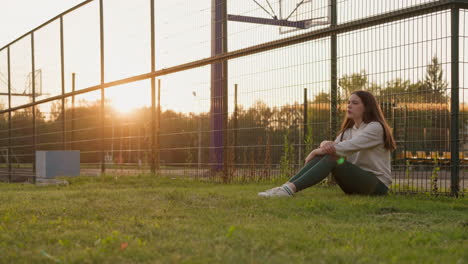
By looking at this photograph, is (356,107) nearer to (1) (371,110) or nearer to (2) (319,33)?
(1) (371,110)

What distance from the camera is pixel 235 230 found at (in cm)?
301

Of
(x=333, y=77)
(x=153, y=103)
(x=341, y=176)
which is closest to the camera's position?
(x=341, y=176)

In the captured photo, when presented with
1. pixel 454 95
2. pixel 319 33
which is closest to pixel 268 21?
pixel 319 33

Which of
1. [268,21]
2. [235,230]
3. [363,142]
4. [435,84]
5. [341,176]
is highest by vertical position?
[268,21]

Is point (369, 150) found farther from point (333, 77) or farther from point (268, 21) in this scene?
point (268, 21)

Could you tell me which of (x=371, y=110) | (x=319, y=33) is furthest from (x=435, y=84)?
(x=319, y=33)

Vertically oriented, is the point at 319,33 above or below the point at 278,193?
above

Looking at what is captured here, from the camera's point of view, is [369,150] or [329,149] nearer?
[329,149]

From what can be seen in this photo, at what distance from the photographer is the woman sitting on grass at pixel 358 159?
15.7 ft

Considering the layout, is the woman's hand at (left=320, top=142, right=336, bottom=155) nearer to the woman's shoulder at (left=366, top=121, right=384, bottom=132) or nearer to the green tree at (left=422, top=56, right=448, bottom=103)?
the woman's shoulder at (left=366, top=121, right=384, bottom=132)

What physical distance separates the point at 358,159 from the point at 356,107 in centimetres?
47

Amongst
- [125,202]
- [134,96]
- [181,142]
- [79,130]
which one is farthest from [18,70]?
[125,202]

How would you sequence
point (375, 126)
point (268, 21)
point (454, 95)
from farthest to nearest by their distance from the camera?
point (268, 21)
point (375, 126)
point (454, 95)

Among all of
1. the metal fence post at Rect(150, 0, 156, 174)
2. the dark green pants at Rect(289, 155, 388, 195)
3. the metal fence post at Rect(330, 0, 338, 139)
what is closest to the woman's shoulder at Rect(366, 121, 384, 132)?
the dark green pants at Rect(289, 155, 388, 195)
